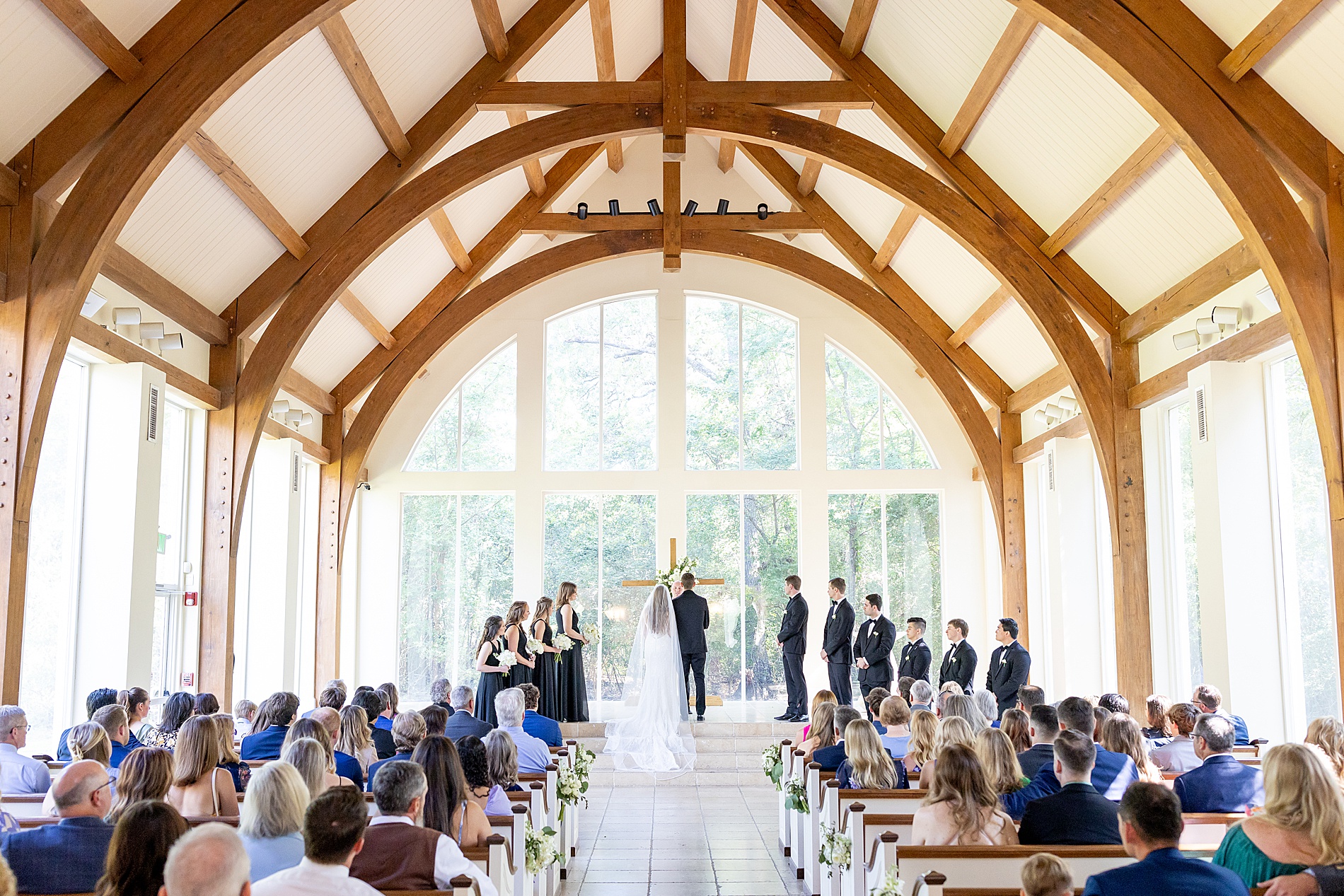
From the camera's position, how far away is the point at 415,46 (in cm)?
823

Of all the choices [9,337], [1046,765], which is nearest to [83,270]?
[9,337]

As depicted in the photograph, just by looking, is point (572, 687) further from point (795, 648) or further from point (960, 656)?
point (960, 656)

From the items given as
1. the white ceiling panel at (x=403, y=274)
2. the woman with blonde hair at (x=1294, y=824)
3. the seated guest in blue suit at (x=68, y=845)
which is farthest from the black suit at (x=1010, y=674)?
the seated guest in blue suit at (x=68, y=845)

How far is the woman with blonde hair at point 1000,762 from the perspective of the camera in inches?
173

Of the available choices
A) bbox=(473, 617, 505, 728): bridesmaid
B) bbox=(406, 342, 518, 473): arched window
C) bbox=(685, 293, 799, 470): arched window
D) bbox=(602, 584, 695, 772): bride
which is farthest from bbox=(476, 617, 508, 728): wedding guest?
bbox=(685, 293, 799, 470): arched window

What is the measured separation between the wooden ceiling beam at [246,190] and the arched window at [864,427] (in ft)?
22.6

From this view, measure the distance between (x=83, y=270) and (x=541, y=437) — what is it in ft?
25.0

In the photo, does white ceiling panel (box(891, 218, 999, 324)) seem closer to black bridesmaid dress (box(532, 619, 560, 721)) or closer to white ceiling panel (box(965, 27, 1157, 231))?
white ceiling panel (box(965, 27, 1157, 231))

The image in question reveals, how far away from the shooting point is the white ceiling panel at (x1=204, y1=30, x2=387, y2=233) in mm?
7398

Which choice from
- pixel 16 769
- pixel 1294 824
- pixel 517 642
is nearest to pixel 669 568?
pixel 517 642

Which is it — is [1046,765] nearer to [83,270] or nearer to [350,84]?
[83,270]

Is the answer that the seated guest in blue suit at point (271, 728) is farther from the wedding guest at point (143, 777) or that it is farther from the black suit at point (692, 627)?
the black suit at point (692, 627)

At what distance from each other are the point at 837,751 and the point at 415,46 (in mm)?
5891

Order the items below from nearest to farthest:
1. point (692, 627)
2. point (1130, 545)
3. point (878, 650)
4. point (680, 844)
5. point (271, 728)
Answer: point (271, 728) < point (680, 844) < point (1130, 545) < point (878, 650) < point (692, 627)
